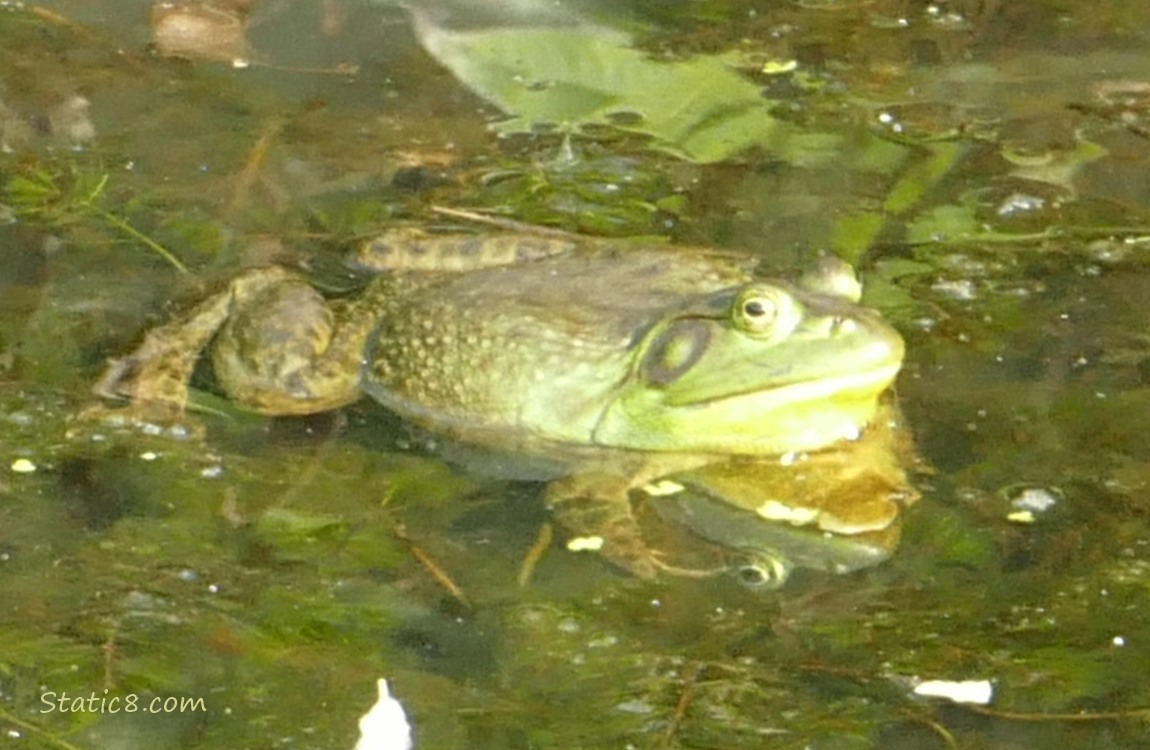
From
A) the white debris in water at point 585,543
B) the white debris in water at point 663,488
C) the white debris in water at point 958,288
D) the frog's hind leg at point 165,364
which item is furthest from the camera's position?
the white debris in water at point 958,288

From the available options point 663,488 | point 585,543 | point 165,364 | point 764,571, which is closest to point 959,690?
point 764,571

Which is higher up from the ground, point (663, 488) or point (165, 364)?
point (165, 364)

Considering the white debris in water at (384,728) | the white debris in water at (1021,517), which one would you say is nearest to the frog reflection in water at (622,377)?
the white debris in water at (1021,517)

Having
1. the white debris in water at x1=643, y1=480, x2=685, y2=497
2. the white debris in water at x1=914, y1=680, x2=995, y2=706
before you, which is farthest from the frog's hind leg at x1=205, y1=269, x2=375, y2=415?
A: the white debris in water at x1=914, y1=680, x2=995, y2=706

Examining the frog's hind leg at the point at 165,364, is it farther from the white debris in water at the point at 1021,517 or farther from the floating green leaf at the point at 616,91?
the white debris in water at the point at 1021,517

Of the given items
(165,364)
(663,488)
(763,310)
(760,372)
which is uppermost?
(763,310)

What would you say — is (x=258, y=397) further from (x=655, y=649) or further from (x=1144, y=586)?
(x=1144, y=586)

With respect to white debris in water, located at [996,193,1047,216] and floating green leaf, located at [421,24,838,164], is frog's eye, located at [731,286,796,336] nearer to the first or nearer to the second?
white debris in water, located at [996,193,1047,216]

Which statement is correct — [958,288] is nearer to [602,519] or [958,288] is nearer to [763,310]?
[763,310]
